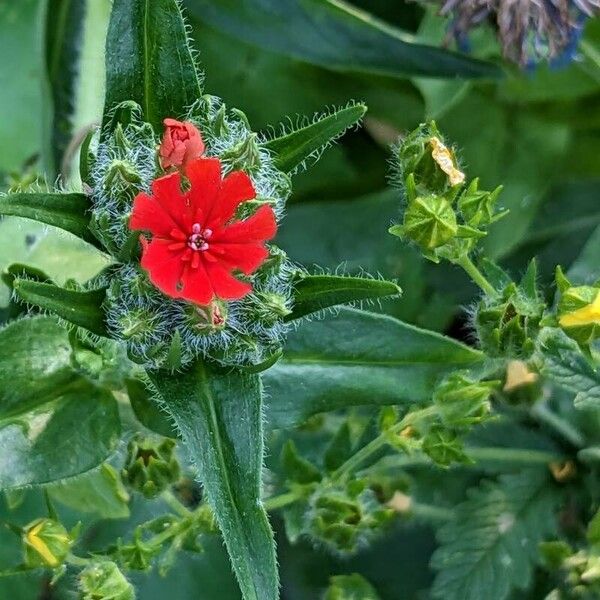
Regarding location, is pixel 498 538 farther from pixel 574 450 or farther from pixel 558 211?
pixel 558 211

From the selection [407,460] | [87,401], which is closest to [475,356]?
[407,460]

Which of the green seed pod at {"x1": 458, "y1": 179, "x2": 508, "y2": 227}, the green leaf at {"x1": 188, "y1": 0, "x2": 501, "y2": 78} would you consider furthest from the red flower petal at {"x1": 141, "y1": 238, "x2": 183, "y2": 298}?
the green leaf at {"x1": 188, "y1": 0, "x2": 501, "y2": 78}

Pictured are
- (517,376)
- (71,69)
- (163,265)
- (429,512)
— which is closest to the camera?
(163,265)

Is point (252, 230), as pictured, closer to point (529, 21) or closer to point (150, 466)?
point (150, 466)

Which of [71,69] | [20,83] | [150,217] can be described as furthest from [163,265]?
[20,83]

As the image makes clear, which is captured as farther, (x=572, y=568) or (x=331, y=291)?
(x=572, y=568)
